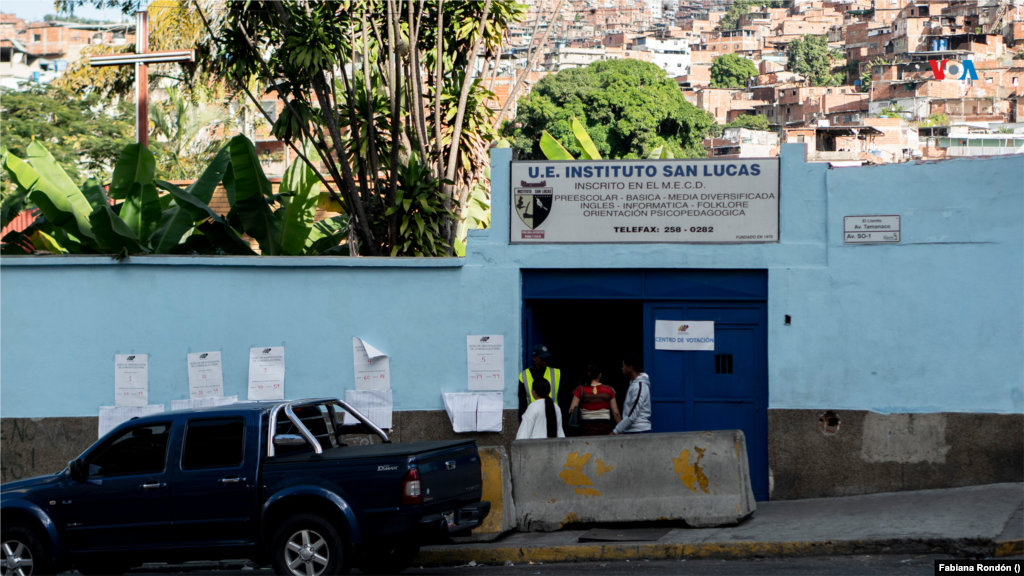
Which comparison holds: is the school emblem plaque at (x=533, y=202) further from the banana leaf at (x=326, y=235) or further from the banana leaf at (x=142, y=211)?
the banana leaf at (x=142, y=211)

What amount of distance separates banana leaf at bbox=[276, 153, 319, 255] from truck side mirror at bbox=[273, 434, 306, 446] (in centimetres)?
619

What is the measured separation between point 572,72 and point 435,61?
5151 centimetres

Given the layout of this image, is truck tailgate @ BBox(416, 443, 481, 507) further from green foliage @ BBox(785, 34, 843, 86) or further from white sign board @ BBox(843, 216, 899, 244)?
green foliage @ BBox(785, 34, 843, 86)

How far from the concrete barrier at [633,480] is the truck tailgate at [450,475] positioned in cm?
159

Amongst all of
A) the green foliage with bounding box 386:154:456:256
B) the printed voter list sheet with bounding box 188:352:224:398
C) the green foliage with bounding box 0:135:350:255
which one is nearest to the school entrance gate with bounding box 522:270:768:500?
the green foliage with bounding box 386:154:456:256

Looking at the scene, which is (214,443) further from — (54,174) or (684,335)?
(54,174)

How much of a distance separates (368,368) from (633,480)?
11.6 feet

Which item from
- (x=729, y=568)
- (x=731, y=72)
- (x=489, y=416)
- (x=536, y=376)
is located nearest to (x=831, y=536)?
(x=729, y=568)

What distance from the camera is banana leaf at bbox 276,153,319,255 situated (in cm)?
1412

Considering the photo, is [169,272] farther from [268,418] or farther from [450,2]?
[450,2]

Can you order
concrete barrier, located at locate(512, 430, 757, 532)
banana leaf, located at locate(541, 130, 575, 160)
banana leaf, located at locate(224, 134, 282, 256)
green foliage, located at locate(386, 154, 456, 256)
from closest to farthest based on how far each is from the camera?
concrete barrier, located at locate(512, 430, 757, 532) < banana leaf, located at locate(224, 134, 282, 256) < green foliage, located at locate(386, 154, 456, 256) < banana leaf, located at locate(541, 130, 575, 160)

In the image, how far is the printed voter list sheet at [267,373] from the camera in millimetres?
11812

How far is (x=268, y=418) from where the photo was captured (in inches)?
323

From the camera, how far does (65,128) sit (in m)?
41.8
